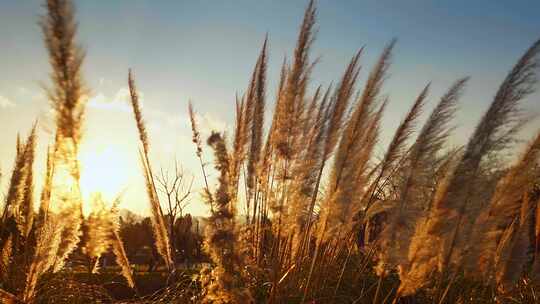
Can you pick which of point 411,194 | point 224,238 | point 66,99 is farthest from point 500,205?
point 66,99

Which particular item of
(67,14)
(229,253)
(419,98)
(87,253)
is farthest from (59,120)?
(419,98)

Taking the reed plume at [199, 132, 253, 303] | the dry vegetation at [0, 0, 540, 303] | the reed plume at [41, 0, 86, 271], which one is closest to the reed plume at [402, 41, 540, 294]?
the dry vegetation at [0, 0, 540, 303]

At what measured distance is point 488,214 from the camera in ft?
8.34

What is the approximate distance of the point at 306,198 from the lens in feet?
8.97

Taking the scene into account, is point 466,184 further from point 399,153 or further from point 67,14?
point 67,14

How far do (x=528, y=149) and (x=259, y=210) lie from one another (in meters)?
1.99

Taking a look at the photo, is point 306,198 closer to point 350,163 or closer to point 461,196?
point 350,163

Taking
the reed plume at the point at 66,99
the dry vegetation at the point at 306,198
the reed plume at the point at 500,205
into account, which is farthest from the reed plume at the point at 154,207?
the reed plume at the point at 500,205

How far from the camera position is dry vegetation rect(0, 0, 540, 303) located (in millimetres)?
1791

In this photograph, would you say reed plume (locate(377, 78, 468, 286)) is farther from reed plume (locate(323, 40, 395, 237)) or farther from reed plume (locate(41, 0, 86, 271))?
reed plume (locate(41, 0, 86, 271))

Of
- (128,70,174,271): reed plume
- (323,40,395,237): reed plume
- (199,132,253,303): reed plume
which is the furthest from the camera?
(128,70,174,271): reed plume

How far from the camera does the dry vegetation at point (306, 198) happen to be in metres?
1.79

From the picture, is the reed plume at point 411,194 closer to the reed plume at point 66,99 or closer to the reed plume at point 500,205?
the reed plume at point 500,205

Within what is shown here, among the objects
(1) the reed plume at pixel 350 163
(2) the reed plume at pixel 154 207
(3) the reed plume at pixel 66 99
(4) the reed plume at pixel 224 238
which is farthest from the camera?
(2) the reed plume at pixel 154 207
